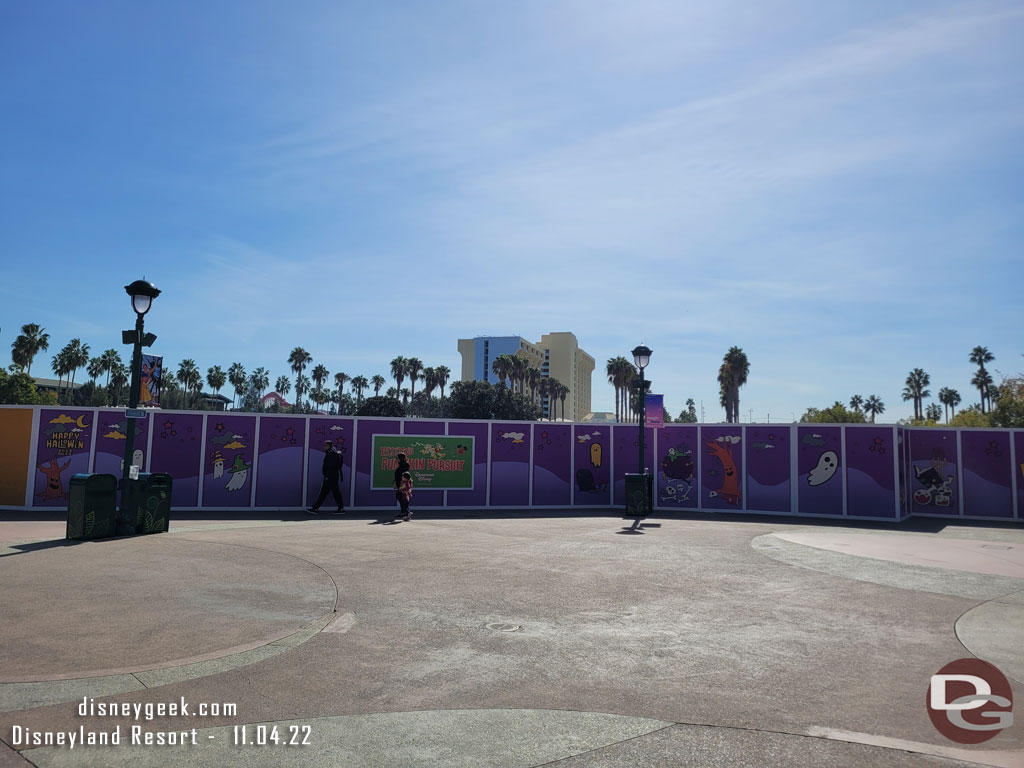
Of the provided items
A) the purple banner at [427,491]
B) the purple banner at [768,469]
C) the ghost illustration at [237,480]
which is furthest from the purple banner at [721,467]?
the ghost illustration at [237,480]

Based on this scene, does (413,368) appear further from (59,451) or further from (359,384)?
(59,451)

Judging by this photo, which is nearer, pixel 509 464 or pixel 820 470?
pixel 820 470

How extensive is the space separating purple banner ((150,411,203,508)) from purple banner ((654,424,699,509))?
45.7 feet

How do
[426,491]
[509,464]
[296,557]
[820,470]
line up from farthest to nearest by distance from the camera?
[509,464] → [426,491] → [820,470] → [296,557]

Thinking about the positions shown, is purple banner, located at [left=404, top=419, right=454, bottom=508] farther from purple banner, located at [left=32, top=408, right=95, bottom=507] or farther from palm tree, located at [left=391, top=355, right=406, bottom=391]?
palm tree, located at [left=391, top=355, right=406, bottom=391]

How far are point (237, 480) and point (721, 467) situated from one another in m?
14.5

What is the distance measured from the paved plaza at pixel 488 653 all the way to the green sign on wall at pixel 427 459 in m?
7.94

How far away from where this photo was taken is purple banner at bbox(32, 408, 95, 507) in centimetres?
1703

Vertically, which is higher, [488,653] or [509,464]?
[509,464]

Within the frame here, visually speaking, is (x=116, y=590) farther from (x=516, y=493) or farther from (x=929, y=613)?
(x=516, y=493)

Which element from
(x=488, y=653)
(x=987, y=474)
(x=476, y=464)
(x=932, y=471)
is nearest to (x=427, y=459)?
(x=476, y=464)

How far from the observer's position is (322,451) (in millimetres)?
18797

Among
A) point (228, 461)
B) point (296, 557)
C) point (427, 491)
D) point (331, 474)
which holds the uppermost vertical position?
point (228, 461)

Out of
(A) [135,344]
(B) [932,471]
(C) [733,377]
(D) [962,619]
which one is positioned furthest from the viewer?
(C) [733,377]
